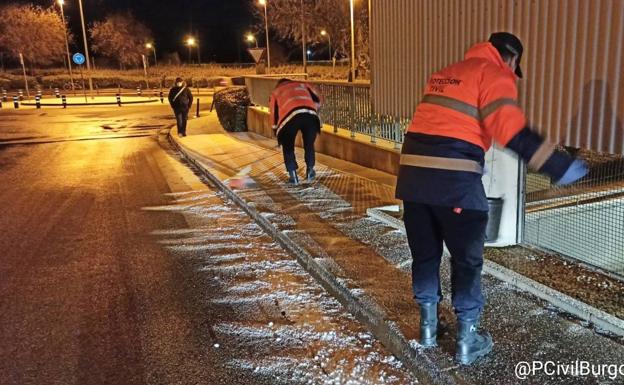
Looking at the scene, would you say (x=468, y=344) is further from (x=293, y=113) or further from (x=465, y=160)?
(x=293, y=113)

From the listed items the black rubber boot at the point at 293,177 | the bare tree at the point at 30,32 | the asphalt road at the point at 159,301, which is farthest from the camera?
the bare tree at the point at 30,32

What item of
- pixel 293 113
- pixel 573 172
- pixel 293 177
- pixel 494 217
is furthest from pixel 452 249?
pixel 293 177

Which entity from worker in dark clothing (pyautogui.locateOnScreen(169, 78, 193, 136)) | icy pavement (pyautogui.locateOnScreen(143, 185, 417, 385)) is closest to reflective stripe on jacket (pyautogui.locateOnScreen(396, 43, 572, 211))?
icy pavement (pyautogui.locateOnScreen(143, 185, 417, 385))

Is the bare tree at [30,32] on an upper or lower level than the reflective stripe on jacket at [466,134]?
upper

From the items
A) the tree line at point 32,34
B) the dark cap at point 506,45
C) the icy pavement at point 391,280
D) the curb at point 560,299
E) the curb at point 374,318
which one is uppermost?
the tree line at point 32,34

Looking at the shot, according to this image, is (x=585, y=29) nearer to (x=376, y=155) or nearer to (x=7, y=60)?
(x=376, y=155)

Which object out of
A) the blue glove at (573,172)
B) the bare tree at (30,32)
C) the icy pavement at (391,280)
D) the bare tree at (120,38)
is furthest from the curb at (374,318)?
the bare tree at (120,38)

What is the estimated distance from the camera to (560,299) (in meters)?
4.13

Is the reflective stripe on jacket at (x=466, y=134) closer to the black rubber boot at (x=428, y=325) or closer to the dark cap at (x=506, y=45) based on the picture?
the dark cap at (x=506, y=45)

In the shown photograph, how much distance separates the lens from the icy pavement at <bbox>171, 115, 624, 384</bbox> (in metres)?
3.47

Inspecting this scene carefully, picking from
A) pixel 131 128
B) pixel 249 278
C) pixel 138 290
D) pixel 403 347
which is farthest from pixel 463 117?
pixel 131 128

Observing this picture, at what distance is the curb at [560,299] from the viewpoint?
377cm

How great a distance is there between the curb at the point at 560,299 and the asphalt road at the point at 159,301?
1.30m

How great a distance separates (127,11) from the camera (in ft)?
233
